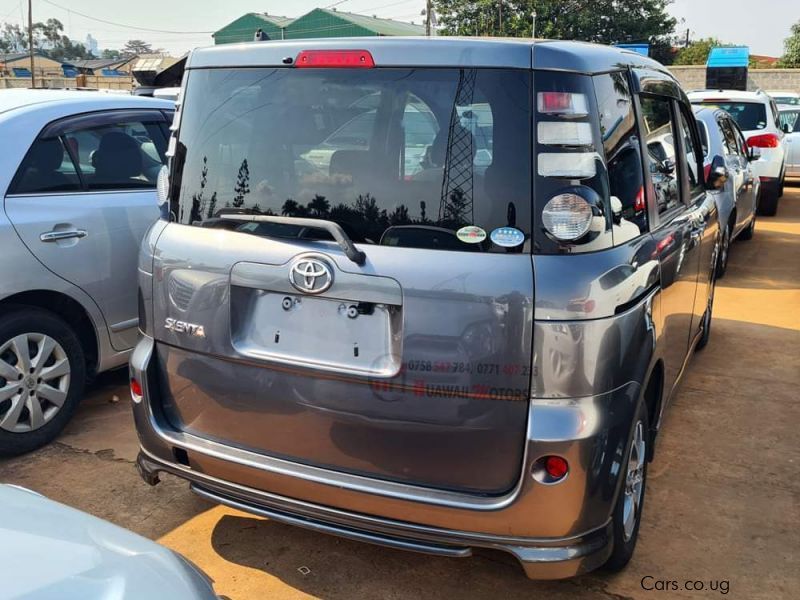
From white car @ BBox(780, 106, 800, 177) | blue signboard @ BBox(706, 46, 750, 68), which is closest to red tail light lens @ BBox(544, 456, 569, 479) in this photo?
white car @ BBox(780, 106, 800, 177)

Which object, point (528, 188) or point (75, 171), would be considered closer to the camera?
point (528, 188)

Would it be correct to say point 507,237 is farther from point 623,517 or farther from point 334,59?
point 623,517

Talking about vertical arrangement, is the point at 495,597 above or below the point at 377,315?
below

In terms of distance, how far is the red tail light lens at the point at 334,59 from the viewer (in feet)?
8.38

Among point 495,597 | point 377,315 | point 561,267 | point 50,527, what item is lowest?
point 495,597

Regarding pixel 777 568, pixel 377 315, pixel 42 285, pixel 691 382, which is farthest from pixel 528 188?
pixel 691 382

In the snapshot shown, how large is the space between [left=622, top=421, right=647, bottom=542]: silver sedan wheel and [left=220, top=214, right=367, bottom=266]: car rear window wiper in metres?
1.27

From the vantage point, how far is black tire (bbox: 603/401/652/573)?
2708 mm

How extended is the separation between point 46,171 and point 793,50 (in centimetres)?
5005

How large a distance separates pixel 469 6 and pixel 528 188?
4731 cm

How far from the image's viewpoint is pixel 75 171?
4258 millimetres

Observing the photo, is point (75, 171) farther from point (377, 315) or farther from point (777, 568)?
point (777, 568)

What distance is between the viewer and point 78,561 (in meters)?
1.72

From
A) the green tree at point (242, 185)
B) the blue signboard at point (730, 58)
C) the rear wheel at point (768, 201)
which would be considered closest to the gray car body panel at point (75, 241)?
the green tree at point (242, 185)
